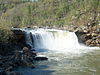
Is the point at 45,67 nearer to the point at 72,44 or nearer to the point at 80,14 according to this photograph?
the point at 72,44

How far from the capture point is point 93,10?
70.8 m

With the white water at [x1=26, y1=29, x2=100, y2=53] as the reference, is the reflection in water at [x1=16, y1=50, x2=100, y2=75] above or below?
below

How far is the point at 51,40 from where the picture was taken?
146ft

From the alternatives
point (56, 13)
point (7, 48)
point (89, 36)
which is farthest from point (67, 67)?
point (56, 13)

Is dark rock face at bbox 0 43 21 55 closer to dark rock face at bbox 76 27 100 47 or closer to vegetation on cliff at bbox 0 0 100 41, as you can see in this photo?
dark rock face at bbox 76 27 100 47

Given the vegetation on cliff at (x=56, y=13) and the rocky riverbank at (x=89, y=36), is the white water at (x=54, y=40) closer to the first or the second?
the rocky riverbank at (x=89, y=36)

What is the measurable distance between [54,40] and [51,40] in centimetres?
68

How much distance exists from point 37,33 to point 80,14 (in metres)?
37.3

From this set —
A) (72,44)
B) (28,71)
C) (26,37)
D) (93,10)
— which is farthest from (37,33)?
(93,10)

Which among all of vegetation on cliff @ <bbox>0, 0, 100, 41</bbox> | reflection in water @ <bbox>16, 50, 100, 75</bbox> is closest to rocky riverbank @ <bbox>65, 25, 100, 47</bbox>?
reflection in water @ <bbox>16, 50, 100, 75</bbox>

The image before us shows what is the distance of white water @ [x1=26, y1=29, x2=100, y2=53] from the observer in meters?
41.9

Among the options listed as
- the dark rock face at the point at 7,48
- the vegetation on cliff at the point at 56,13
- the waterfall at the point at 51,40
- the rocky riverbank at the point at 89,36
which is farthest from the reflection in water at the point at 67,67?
the vegetation on cliff at the point at 56,13

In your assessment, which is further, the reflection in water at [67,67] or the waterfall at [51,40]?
the waterfall at [51,40]

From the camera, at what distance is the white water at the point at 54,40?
41.9m
